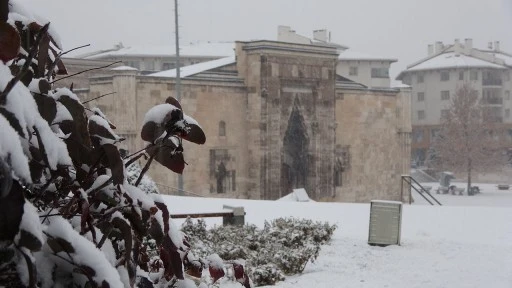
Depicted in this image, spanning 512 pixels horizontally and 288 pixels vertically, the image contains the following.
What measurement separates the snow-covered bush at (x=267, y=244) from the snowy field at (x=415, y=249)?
0.48ft

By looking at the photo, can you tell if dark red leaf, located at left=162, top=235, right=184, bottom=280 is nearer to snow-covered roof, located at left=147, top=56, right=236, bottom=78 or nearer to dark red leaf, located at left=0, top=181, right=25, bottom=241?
dark red leaf, located at left=0, top=181, right=25, bottom=241

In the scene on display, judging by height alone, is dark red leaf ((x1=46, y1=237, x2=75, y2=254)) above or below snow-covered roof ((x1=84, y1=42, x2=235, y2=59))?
below

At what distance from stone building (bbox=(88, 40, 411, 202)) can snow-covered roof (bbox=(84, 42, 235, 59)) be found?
34.1 feet

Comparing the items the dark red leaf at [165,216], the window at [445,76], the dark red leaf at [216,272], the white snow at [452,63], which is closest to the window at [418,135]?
the window at [445,76]

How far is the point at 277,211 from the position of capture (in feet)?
40.4

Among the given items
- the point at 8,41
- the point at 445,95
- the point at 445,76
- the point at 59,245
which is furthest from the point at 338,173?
the point at 8,41

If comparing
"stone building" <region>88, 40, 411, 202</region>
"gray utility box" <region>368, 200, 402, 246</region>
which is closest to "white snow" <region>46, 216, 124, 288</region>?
"gray utility box" <region>368, 200, 402, 246</region>

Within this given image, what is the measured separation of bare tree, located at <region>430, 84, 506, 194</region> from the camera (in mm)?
45125

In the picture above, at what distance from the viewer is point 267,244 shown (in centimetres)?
754

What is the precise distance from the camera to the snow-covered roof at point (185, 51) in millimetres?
37625

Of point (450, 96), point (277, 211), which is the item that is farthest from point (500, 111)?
point (277, 211)

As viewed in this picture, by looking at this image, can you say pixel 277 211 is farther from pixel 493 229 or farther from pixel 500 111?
pixel 500 111

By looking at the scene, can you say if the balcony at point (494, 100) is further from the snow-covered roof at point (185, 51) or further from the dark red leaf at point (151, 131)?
the dark red leaf at point (151, 131)

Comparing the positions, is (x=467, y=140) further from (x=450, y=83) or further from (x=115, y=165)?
(x=115, y=165)
